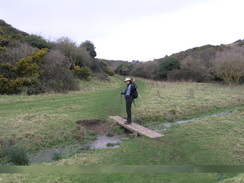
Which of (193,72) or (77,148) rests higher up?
(193,72)

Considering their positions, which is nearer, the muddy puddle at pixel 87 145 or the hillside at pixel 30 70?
the muddy puddle at pixel 87 145

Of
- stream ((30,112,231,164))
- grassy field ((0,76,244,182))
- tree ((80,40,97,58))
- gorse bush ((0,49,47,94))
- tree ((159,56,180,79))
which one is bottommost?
stream ((30,112,231,164))

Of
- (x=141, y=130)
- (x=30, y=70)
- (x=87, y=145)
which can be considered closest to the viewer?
(x=87, y=145)

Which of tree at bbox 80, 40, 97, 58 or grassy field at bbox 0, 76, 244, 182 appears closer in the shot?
grassy field at bbox 0, 76, 244, 182

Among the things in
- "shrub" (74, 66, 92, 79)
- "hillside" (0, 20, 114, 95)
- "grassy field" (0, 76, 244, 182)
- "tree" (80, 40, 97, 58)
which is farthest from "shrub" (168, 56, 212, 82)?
"grassy field" (0, 76, 244, 182)

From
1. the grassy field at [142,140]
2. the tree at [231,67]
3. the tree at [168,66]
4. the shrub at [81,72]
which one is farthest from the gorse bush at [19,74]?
the tree at [168,66]

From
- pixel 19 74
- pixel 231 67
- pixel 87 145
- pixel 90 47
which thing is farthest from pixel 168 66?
pixel 87 145

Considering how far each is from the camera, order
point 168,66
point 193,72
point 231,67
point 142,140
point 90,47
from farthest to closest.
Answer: point 168,66, point 90,47, point 193,72, point 231,67, point 142,140

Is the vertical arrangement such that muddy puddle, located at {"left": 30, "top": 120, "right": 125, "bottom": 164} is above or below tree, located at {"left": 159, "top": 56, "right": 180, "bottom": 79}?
below

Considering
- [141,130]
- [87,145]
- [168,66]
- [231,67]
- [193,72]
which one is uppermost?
[168,66]

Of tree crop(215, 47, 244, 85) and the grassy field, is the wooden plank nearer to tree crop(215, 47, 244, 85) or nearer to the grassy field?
the grassy field

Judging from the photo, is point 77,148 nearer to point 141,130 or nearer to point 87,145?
point 87,145

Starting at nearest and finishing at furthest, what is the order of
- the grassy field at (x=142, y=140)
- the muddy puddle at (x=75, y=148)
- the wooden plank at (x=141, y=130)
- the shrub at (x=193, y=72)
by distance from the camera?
the grassy field at (x=142, y=140) < the muddy puddle at (x=75, y=148) < the wooden plank at (x=141, y=130) < the shrub at (x=193, y=72)

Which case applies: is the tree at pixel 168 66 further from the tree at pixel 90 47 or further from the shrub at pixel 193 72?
the tree at pixel 90 47
